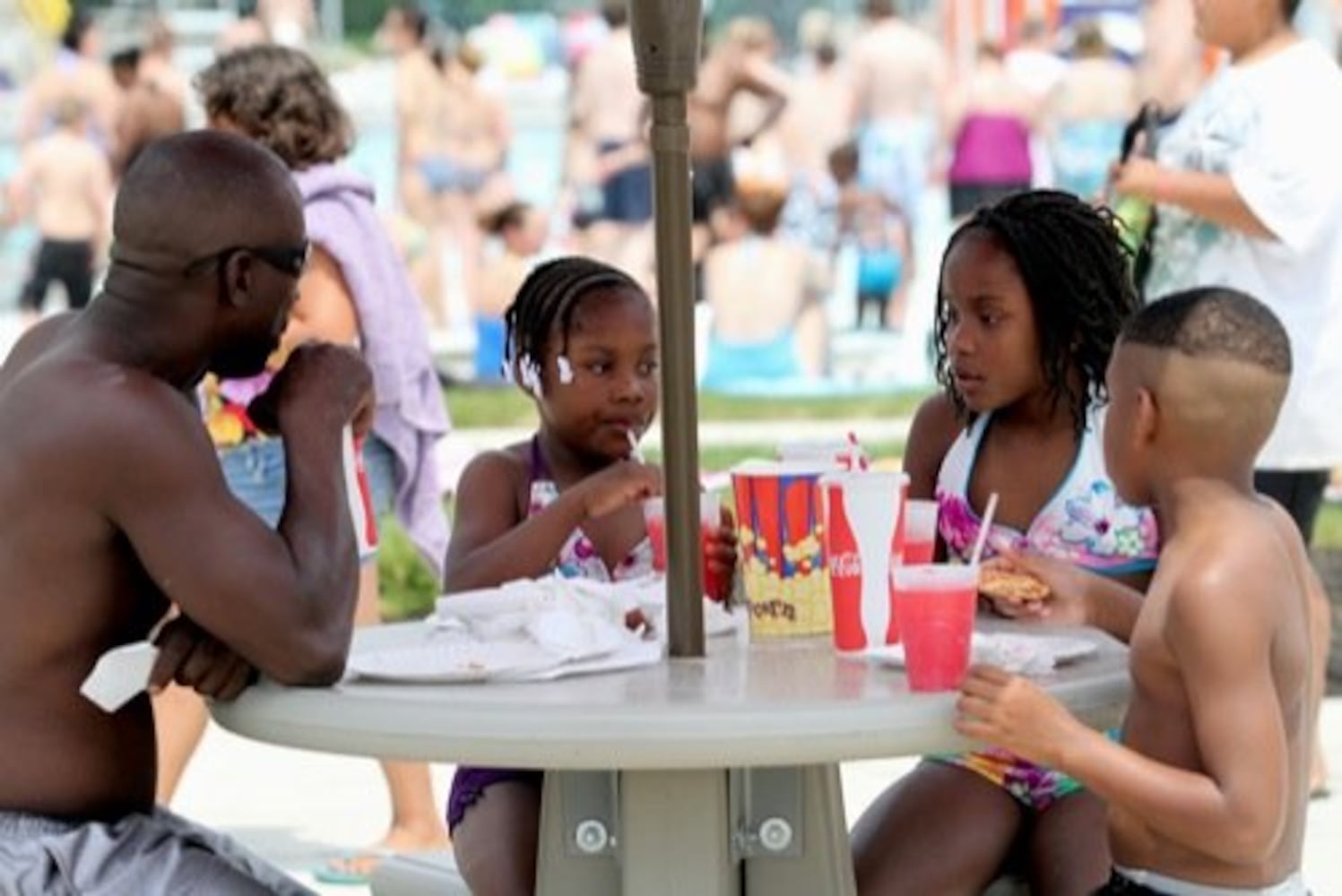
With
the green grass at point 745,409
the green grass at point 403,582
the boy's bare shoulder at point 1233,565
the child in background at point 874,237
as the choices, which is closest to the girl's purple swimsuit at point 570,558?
the boy's bare shoulder at point 1233,565

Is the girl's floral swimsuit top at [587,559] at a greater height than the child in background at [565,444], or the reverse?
the child in background at [565,444]

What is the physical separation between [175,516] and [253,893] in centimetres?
44

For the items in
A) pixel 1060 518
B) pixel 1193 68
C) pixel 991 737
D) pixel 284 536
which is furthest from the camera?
pixel 1193 68

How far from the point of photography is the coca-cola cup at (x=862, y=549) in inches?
122

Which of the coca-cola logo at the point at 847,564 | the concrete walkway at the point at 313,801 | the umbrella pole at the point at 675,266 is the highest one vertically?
the umbrella pole at the point at 675,266

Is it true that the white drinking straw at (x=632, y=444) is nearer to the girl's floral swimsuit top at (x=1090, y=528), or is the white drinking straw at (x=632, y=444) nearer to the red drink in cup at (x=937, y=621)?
the girl's floral swimsuit top at (x=1090, y=528)

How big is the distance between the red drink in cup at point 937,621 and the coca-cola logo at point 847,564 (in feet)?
0.63

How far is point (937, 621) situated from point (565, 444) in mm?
1058

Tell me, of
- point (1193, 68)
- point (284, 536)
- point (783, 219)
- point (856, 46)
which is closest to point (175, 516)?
point (284, 536)

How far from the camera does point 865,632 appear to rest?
10.3 feet

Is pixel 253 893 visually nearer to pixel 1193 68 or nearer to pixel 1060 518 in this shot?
pixel 1060 518

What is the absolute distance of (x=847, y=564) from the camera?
312 centimetres

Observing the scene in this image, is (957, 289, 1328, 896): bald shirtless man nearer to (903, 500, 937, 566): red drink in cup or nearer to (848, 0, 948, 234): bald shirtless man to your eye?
(903, 500, 937, 566): red drink in cup

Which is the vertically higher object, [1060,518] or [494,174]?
[1060,518]
